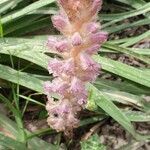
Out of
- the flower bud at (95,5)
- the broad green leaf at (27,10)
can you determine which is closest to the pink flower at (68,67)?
the flower bud at (95,5)

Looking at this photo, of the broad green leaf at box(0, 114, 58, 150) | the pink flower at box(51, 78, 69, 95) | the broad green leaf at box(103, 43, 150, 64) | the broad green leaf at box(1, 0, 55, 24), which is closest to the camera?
the pink flower at box(51, 78, 69, 95)

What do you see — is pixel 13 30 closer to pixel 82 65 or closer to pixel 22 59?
pixel 22 59

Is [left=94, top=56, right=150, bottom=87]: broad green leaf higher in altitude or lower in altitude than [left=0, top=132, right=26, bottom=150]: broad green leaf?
higher

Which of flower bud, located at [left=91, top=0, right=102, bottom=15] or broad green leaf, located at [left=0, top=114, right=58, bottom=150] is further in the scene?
broad green leaf, located at [left=0, top=114, right=58, bottom=150]

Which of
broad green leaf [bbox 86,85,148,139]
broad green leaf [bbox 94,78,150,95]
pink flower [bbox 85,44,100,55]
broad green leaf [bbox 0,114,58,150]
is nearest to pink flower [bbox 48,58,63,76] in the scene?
pink flower [bbox 85,44,100,55]

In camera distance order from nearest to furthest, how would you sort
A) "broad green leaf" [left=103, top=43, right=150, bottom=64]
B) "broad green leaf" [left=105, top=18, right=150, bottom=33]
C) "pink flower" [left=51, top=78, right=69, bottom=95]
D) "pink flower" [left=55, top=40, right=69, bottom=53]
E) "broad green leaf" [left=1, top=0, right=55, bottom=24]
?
"pink flower" [left=55, top=40, right=69, bottom=53], "pink flower" [left=51, top=78, right=69, bottom=95], "broad green leaf" [left=103, top=43, right=150, bottom=64], "broad green leaf" [left=1, top=0, right=55, bottom=24], "broad green leaf" [left=105, top=18, right=150, bottom=33]

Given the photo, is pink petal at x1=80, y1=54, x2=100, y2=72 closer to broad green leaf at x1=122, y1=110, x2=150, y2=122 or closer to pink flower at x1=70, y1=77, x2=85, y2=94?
pink flower at x1=70, y1=77, x2=85, y2=94
